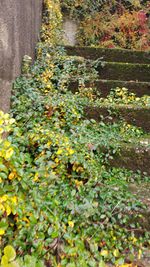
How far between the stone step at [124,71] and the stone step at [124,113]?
1.11m

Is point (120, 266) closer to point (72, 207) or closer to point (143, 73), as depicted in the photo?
point (72, 207)

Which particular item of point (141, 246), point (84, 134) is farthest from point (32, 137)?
point (141, 246)

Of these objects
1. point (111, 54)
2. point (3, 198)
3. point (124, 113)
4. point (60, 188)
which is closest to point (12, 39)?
point (124, 113)

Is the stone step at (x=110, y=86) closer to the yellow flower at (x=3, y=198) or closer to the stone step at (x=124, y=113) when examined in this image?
the stone step at (x=124, y=113)

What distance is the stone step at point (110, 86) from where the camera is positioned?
3.46 metres

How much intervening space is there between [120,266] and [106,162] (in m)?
1.04

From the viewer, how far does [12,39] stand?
8.58ft

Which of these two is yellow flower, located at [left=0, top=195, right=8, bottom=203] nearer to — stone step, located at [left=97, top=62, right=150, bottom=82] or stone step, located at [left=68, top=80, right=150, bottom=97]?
stone step, located at [left=68, top=80, right=150, bottom=97]

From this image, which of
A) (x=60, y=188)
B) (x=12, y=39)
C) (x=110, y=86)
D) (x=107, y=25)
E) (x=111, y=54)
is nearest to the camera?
(x=60, y=188)

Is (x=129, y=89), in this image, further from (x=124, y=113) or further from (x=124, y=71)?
(x=124, y=113)

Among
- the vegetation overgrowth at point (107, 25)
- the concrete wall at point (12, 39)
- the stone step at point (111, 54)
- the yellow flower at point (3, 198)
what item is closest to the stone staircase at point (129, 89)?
the stone step at point (111, 54)

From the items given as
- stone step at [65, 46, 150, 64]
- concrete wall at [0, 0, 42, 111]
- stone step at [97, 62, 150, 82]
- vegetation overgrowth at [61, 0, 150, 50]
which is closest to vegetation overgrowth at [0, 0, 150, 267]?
concrete wall at [0, 0, 42, 111]

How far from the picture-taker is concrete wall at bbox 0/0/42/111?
2348mm

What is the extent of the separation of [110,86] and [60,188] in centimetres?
190
